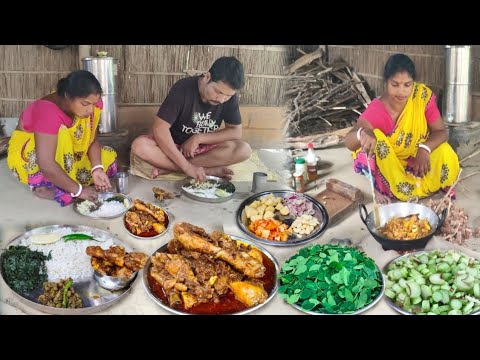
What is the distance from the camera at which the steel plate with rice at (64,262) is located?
3814mm

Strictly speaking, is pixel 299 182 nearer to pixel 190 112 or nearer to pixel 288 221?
pixel 288 221

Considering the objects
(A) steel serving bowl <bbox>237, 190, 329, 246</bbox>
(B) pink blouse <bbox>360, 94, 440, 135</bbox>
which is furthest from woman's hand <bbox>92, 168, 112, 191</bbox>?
(B) pink blouse <bbox>360, 94, 440, 135</bbox>

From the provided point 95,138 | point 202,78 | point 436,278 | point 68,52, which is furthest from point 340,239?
point 68,52

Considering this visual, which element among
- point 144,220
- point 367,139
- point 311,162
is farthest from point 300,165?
point 144,220

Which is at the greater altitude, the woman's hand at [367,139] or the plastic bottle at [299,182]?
the woman's hand at [367,139]

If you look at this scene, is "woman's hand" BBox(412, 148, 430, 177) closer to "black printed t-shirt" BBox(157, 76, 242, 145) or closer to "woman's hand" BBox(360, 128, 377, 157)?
"woman's hand" BBox(360, 128, 377, 157)

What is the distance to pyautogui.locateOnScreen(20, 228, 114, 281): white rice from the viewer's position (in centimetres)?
390

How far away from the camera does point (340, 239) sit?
157 inches

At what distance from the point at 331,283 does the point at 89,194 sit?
1.57m

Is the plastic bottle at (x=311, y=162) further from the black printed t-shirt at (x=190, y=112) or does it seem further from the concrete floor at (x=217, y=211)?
the black printed t-shirt at (x=190, y=112)

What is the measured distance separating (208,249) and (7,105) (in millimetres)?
1505

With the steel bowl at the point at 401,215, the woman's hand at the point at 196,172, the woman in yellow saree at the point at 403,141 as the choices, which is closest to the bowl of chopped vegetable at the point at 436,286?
the steel bowl at the point at 401,215

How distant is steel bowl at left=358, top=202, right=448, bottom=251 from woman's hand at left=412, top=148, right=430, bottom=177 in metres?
0.20

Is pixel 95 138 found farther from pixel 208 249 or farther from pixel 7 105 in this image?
pixel 208 249
